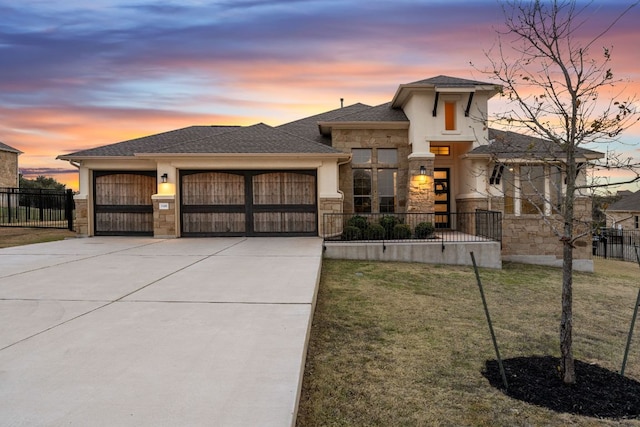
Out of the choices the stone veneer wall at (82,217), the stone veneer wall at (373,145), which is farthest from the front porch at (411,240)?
the stone veneer wall at (82,217)

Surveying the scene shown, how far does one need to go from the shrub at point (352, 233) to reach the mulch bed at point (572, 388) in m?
8.13

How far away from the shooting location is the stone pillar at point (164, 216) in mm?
13258

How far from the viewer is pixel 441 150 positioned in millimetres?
15891

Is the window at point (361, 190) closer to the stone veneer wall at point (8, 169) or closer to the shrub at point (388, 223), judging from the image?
the shrub at point (388, 223)

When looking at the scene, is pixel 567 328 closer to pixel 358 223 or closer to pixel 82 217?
pixel 358 223

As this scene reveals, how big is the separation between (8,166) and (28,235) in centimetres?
1909

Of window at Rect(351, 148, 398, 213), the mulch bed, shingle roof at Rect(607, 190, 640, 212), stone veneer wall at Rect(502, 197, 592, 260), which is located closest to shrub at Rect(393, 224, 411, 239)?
window at Rect(351, 148, 398, 213)

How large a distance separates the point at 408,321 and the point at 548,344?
184 centimetres

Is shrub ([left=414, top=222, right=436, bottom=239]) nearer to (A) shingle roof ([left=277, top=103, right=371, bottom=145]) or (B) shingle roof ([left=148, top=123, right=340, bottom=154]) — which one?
(B) shingle roof ([left=148, top=123, right=340, bottom=154])

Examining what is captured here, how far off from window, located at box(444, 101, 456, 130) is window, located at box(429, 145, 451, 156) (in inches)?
57.9

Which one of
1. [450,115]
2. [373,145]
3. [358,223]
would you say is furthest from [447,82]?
[358,223]

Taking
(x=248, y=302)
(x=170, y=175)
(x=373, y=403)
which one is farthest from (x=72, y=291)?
(x=170, y=175)

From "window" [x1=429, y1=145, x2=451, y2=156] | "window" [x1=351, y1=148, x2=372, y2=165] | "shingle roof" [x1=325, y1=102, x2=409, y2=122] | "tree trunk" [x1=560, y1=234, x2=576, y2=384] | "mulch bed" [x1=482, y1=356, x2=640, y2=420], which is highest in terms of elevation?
"shingle roof" [x1=325, y1=102, x2=409, y2=122]

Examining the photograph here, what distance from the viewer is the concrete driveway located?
2406mm
